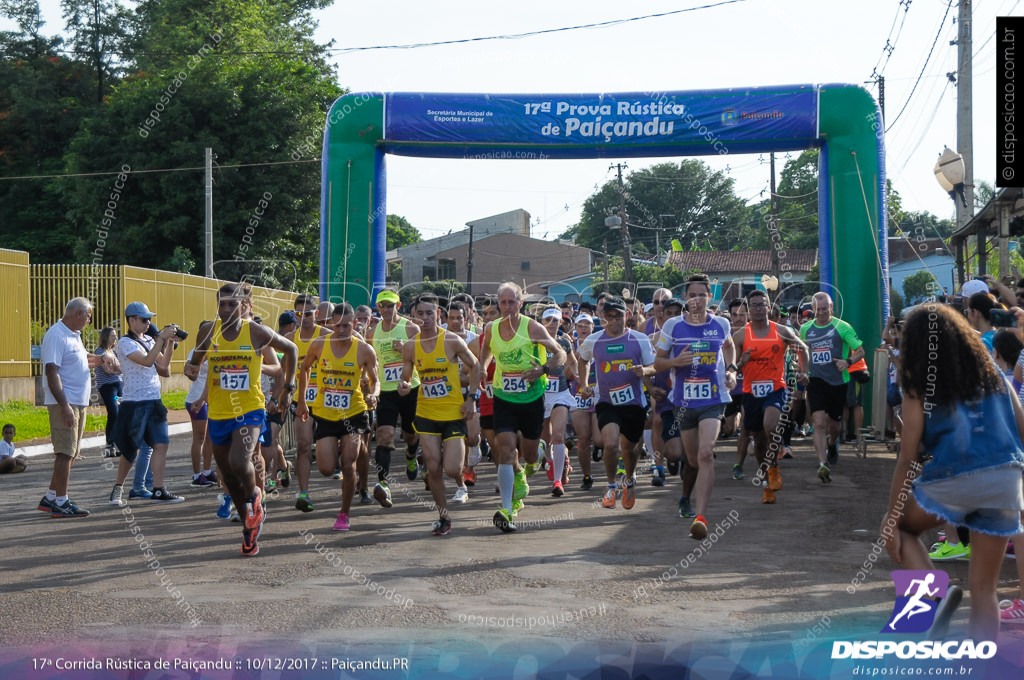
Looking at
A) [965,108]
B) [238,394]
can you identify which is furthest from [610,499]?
[965,108]

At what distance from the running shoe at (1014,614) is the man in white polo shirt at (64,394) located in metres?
7.80

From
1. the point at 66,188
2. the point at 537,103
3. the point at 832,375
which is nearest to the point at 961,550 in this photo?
the point at 832,375

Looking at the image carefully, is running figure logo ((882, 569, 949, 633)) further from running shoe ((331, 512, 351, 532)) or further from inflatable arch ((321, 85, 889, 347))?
inflatable arch ((321, 85, 889, 347))

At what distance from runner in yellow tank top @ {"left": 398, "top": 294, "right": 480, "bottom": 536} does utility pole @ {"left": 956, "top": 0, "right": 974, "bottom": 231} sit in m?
10.9

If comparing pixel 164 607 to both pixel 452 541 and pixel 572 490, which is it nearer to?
pixel 452 541

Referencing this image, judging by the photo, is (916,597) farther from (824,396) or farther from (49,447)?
(49,447)

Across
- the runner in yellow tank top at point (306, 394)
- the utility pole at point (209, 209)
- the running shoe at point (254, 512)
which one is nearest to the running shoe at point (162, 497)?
the runner in yellow tank top at point (306, 394)

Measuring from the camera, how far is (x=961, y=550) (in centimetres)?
784

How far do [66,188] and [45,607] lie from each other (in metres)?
35.3

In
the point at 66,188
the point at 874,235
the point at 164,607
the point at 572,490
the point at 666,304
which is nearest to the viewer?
the point at 164,607

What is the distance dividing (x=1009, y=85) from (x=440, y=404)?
26.2 feet

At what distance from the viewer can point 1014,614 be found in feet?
19.7

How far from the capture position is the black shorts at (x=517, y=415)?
9391mm

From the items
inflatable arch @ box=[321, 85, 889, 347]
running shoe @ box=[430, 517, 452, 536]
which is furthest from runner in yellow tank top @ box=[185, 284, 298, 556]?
inflatable arch @ box=[321, 85, 889, 347]
